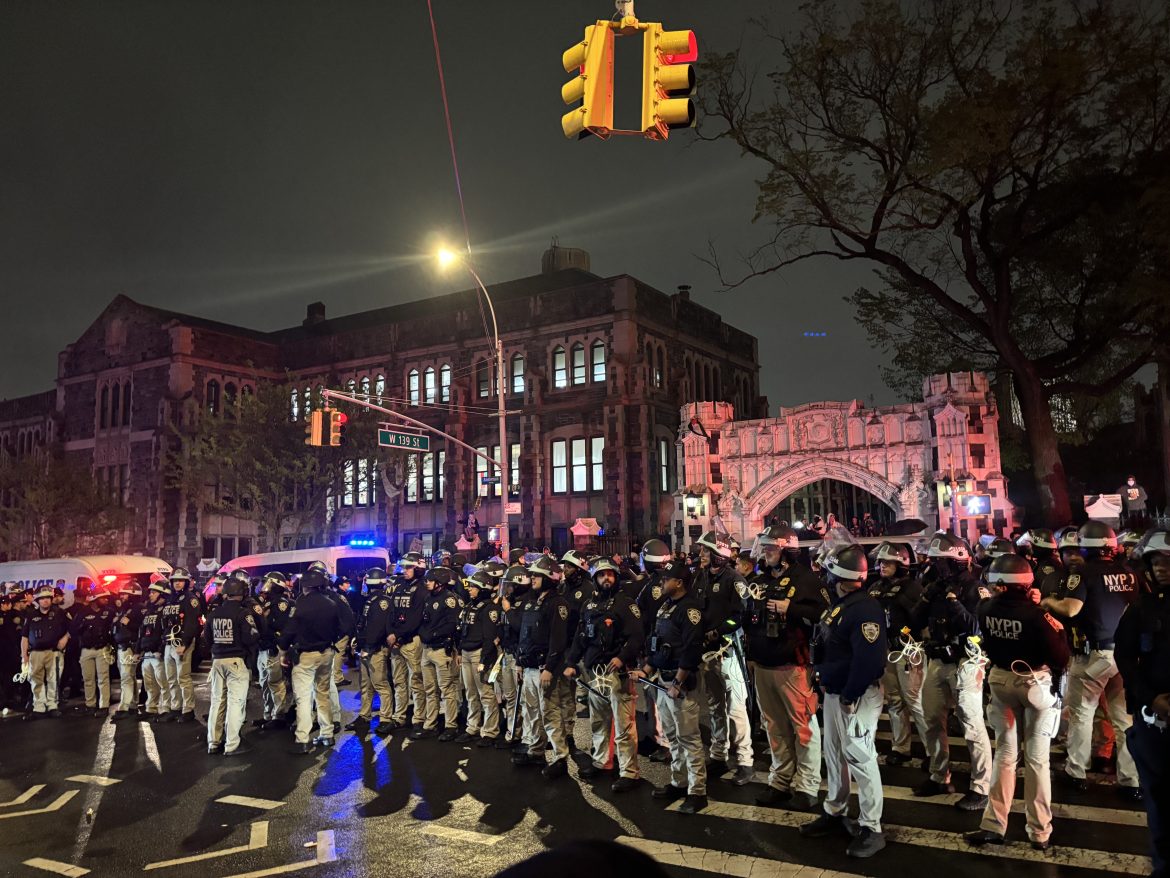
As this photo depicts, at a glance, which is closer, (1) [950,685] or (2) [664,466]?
(1) [950,685]

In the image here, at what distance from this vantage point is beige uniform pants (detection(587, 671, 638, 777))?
27.4 feet

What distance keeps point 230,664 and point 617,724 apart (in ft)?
17.4

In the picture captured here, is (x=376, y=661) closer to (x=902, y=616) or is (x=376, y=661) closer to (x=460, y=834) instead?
(x=460, y=834)

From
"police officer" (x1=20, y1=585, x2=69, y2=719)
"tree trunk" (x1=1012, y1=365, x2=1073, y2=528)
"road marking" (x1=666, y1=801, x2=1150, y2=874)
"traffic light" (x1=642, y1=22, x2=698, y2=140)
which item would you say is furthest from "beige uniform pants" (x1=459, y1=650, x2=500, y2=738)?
"tree trunk" (x1=1012, y1=365, x2=1073, y2=528)

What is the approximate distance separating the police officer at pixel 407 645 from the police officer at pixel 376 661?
123mm

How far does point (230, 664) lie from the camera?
417 inches

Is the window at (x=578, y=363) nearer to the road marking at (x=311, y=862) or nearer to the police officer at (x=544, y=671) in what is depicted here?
the police officer at (x=544, y=671)

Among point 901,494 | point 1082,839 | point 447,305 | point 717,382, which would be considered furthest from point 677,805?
point 447,305

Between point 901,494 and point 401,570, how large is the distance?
67.8 ft

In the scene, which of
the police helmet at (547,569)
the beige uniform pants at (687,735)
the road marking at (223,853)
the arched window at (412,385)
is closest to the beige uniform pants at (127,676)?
the road marking at (223,853)

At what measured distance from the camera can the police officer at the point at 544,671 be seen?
905cm

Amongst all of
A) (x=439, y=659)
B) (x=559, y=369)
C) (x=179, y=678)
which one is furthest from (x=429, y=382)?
(x=439, y=659)

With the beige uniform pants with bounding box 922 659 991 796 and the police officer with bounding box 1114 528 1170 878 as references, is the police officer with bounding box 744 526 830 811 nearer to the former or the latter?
the beige uniform pants with bounding box 922 659 991 796

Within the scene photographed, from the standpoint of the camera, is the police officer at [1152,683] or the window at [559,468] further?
the window at [559,468]
